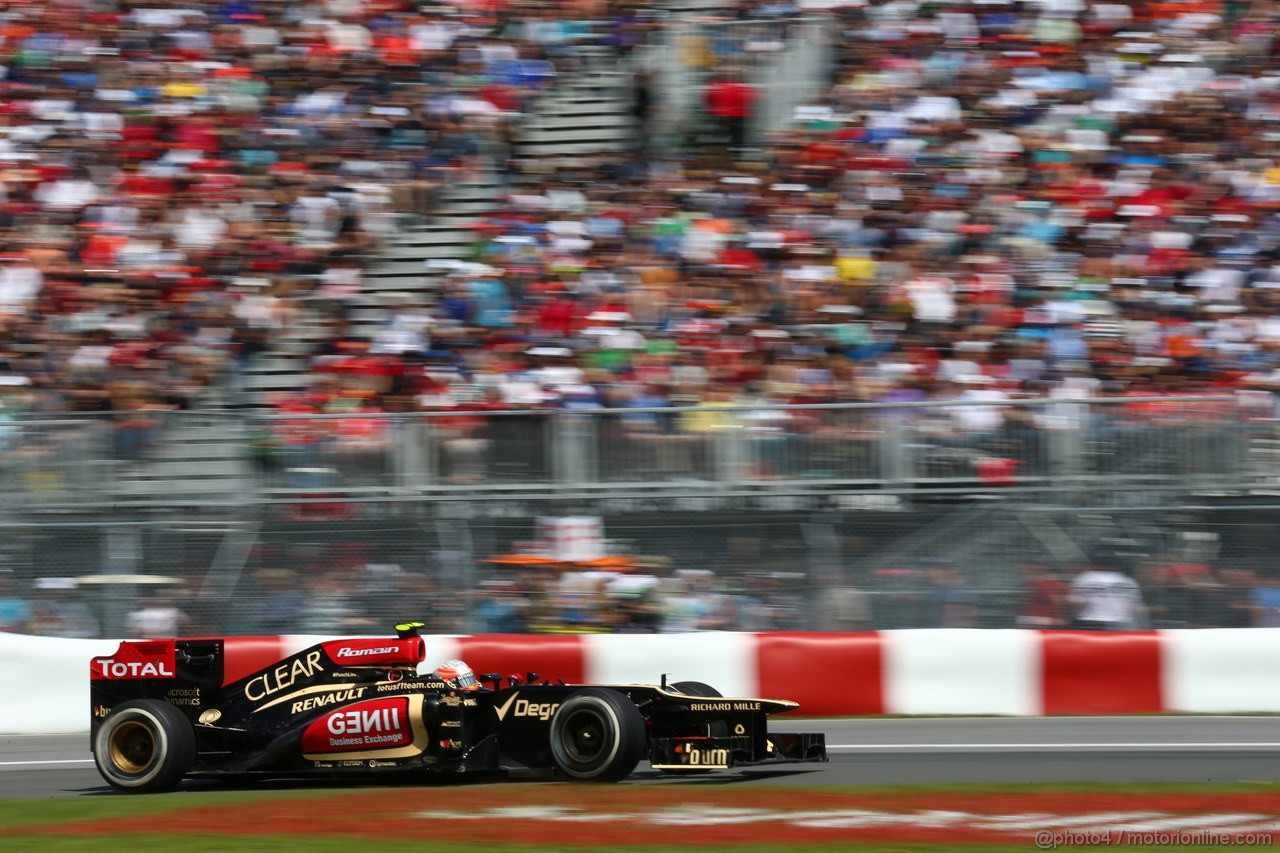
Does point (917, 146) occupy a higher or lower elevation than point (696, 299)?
higher

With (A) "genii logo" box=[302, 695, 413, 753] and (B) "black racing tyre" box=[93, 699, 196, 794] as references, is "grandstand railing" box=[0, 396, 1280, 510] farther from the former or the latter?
(A) "genii logo" box=[302, 695, 413, 753]

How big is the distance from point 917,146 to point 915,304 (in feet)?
6.09

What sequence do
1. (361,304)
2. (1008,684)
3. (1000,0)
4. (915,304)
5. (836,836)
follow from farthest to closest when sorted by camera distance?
(1000,0) → (361,304) → (915,304) → (1008,684) → (836,836)

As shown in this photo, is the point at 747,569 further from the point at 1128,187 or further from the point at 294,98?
the point at 294,98

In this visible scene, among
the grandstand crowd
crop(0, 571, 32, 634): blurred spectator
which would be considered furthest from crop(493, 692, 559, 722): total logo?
the grandstand crowd

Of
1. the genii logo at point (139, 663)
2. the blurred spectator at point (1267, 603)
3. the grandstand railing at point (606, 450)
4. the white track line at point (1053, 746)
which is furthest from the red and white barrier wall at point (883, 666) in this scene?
the genii logo at point (139, 663)

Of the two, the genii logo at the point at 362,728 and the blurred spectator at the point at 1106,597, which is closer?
the genii logo at the point at 362,728

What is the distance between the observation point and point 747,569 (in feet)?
35.5

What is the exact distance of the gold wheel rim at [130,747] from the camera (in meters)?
8.21

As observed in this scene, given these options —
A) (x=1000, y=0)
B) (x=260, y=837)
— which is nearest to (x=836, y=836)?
(x=260, y=837)

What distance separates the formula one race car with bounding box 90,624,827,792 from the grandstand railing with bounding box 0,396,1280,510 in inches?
114

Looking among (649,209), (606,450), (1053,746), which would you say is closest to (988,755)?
(1053,746)

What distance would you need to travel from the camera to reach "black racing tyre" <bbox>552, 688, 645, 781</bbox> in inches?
297

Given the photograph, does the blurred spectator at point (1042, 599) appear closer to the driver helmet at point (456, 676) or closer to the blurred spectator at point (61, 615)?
the driver helmet at point (456, 676)
